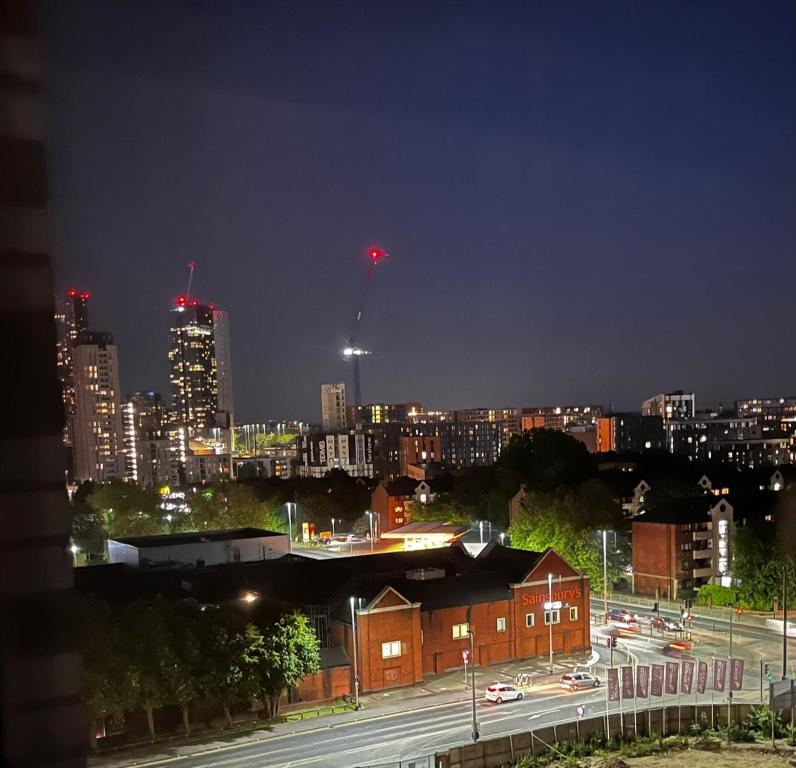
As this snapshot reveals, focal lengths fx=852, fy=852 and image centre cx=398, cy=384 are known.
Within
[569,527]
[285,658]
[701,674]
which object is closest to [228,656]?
[285,658]

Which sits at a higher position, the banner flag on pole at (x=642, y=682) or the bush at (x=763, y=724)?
the banner flag on pole at (x=642, y=682)

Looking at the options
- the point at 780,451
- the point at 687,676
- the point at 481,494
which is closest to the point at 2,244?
the point at 687,676

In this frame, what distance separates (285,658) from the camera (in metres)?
6.94

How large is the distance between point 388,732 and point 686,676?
2343 mm

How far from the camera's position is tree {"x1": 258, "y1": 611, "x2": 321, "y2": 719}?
22.5ft

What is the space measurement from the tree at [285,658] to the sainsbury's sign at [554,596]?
2748 millimetres

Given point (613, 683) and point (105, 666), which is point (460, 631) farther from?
point (105, 666)

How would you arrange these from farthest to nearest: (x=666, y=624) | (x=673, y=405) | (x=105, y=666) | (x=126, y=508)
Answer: (x=673, y=405) → (x=126, y=508) → (x=666, y=624) → (x=105, y=666)

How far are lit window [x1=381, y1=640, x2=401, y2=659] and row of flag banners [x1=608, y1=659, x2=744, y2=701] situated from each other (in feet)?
7.66

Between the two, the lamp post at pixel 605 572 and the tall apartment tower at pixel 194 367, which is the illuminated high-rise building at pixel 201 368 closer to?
the tall apartment tower at pixel 194 367

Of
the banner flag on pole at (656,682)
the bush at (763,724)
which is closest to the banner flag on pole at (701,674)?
the bush at (763,724)

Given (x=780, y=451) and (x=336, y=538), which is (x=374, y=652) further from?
(x=780, y=451)

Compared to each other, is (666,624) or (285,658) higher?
(285,658)

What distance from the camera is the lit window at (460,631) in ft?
28.1
